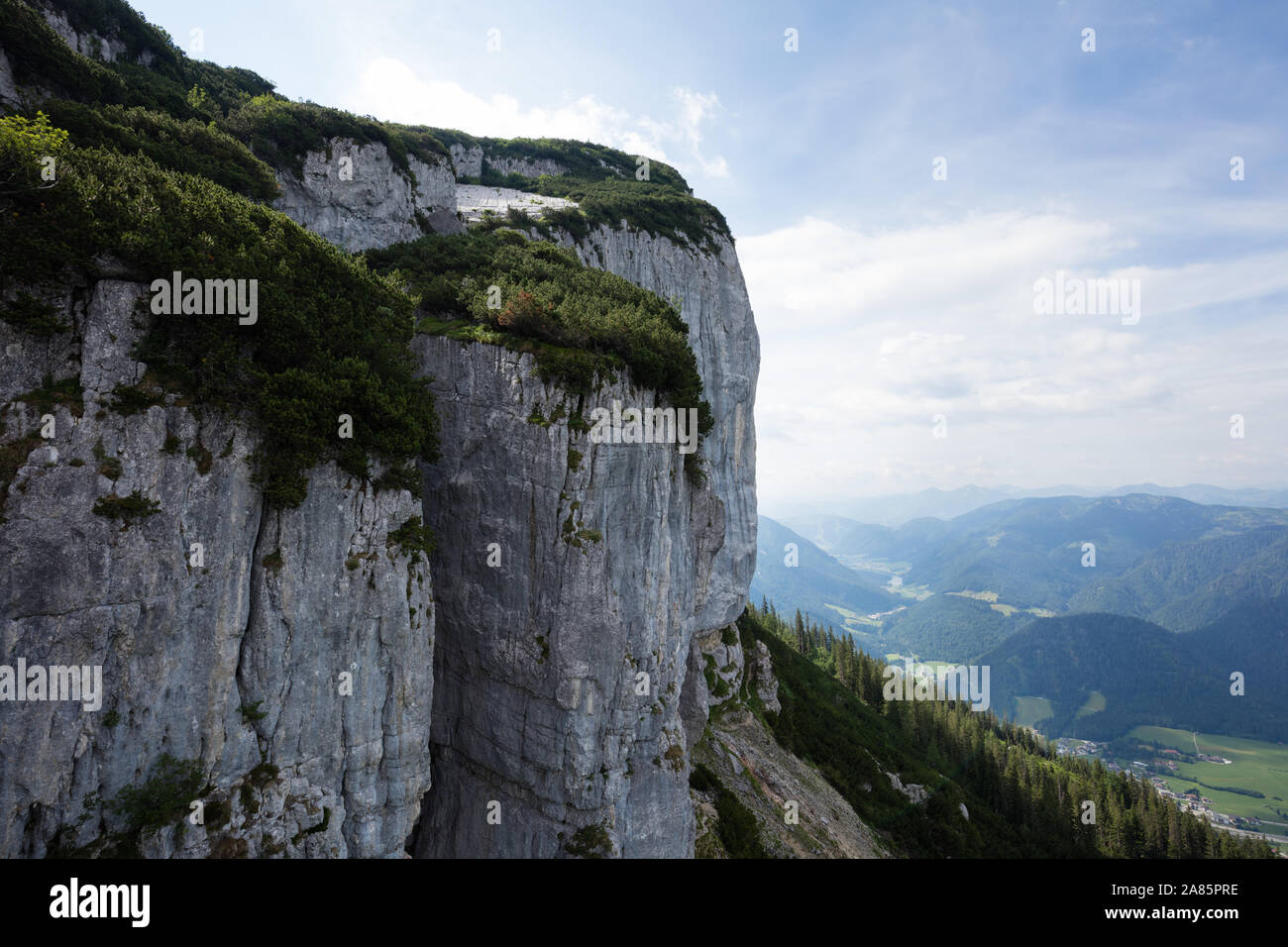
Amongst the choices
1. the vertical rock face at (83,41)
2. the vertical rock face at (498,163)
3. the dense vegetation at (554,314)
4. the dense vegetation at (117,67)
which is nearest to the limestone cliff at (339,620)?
the vertical rock face at (83,41)

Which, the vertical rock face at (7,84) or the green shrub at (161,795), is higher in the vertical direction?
the vertical rock face at (7,84)

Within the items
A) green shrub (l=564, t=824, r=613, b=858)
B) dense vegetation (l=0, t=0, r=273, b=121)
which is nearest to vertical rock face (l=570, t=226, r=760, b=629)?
green shrub (l=564, t=824, r=613, b=858)

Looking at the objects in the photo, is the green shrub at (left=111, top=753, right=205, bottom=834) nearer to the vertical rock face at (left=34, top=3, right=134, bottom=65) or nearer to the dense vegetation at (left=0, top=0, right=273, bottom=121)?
the dense vegetation at (left=0, top=0, right=273, bottom=121)

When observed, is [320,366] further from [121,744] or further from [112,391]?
[121,744]

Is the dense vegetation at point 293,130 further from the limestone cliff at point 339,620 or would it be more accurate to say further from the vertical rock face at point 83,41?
the limestone cliff at point 339,620

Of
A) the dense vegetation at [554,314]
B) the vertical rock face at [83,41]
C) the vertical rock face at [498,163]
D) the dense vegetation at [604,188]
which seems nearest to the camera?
the dense vegetation at [554,314]

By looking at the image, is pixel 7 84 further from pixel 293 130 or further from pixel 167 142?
pixel 293 130

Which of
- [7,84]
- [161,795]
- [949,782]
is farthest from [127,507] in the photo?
[949,782]
